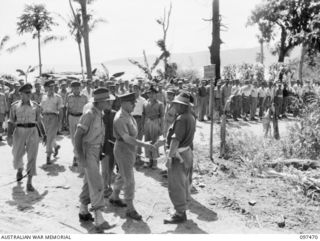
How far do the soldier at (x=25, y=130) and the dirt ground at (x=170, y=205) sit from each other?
56cm

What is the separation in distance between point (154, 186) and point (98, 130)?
8.71 ft

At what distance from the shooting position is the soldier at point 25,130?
25.2 feet

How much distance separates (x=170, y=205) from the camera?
23.5ft

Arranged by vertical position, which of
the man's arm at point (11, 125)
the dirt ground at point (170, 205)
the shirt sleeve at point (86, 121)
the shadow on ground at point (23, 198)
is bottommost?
the dirt ground at point (170, 205)

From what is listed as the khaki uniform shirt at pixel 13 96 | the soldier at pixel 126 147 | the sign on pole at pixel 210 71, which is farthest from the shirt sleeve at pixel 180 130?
the khaki uniform shirt at pixel 13 96

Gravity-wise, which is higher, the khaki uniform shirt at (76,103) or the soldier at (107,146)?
the khaki uniform shirt at (76,103)

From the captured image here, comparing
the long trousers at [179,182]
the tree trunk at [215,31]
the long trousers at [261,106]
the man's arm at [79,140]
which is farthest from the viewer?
the tree trunk at [215,31]

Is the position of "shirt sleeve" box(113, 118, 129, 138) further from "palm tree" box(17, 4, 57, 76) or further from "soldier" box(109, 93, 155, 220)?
"palm tree" box(17, 4, 57, 76)

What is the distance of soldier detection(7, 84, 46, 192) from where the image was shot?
769 centimetres

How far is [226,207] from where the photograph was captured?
23.4ft

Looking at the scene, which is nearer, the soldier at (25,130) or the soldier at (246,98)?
the soldier at (25,130)

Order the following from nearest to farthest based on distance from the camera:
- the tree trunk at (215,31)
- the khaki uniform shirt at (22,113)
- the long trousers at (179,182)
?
the long trousers at (179,182), the khaki uniform shirt at (22,113), the tree trunk at (215,31)

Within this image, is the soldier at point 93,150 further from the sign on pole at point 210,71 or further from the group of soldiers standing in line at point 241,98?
the group of soldiers standing in line at point 241,98

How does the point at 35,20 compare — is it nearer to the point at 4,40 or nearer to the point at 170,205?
the point at 4,40
